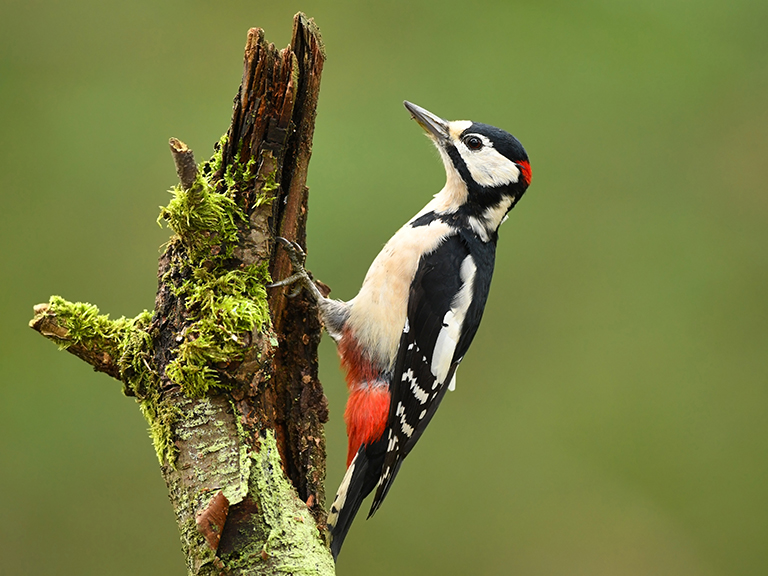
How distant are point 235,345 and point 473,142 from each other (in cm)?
113

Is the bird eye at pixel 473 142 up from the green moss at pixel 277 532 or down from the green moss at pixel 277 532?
up

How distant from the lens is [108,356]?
5.41 feet

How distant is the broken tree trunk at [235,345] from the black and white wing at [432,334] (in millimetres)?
276

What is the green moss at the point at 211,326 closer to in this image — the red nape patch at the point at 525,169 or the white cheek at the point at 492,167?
the white cheek at the point at 492,167

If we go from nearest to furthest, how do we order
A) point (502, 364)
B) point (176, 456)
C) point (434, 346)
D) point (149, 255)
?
point (176, 456)
point (434, 346)
point (149, 255)
point (502, 364)

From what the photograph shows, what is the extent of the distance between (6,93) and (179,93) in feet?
2.48

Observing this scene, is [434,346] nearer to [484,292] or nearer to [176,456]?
[484,292]

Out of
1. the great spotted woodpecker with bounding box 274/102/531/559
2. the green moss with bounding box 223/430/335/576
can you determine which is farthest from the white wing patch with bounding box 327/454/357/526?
the green moss with bounding box 223/430/335/576

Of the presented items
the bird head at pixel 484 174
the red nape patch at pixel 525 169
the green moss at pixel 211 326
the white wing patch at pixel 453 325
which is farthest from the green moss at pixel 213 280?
the red nape patch at pixel 525 169

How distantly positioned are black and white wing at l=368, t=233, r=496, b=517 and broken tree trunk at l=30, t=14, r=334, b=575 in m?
0.28

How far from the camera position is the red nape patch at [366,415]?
6.43ft

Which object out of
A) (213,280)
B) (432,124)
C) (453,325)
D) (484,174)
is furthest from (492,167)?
(213,280)

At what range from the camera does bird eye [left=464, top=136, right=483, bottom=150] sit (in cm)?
225

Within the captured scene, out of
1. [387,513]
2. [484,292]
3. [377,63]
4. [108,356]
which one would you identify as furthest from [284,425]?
[377,63]
